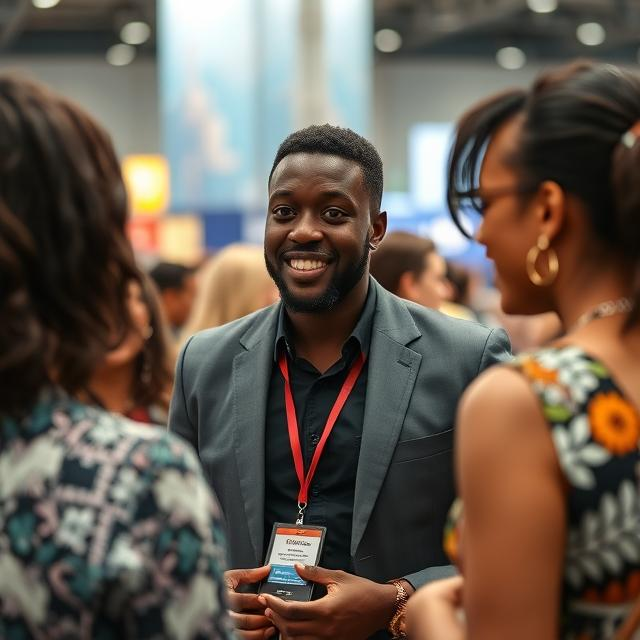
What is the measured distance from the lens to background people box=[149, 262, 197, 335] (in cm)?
736

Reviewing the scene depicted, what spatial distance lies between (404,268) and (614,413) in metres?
2.98

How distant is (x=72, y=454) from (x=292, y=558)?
45.6 inches

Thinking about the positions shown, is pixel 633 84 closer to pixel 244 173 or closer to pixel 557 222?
pixel 557 222

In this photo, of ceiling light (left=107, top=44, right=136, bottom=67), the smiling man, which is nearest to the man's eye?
the smiling man

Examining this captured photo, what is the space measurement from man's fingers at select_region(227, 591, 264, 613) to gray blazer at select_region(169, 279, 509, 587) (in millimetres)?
114

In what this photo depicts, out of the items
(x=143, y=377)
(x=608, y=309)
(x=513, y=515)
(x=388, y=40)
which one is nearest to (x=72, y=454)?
(x=513, y=515)

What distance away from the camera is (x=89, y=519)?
1355mm

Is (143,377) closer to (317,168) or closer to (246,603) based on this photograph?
(317,168)

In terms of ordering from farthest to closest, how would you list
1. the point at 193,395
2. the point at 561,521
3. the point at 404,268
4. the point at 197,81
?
the point at 197,81 → the point at 404,268 → the point at 193,395 → the point at 561,521

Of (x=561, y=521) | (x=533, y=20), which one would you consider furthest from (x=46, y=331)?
(x=533, y=20)

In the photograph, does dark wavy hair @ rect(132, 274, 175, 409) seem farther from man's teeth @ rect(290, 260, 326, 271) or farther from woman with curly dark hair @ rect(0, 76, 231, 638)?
woman with curly dark hair @ rect(0, 76, 231, 638)

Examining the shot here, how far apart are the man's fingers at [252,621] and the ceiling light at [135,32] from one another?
2059 cm

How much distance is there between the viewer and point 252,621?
2.45 metres

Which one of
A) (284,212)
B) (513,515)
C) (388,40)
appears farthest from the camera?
(388,40)
